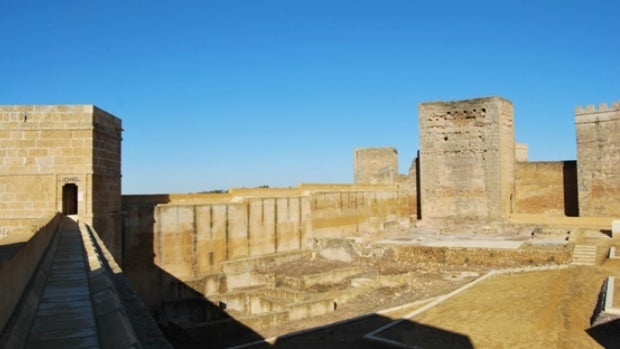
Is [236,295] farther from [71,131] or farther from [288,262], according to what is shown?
[71,131]

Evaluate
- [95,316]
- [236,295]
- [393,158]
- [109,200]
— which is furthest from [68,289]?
[393,158]

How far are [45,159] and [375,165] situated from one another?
74.7 feet

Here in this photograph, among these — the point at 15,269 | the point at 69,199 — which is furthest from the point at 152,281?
the point at 15,269

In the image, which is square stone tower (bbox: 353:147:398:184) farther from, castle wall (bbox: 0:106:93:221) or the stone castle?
castle wall (bbox: 0:106:93:221)

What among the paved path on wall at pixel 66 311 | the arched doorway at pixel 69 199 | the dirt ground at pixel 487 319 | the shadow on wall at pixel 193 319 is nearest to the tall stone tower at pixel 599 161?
the dirt ground at pixel 487 319

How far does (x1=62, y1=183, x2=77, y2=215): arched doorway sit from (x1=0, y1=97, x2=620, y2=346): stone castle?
0.13ft

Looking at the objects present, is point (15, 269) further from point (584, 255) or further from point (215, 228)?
point (584, 255)

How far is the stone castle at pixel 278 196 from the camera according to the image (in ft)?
35.8

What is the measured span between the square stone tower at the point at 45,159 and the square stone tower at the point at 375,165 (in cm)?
2149

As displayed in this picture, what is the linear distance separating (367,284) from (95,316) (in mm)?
11518

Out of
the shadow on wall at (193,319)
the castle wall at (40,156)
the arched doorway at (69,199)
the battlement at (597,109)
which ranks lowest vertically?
the shadow on wall at (193,319)

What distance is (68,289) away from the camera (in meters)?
4.80

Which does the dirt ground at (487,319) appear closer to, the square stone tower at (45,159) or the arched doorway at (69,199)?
the square stone tower at (45,159)

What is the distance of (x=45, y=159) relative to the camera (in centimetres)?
1092
